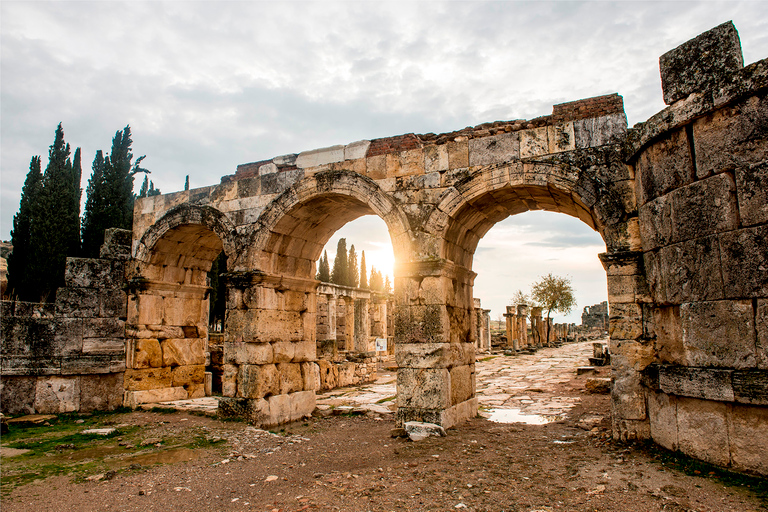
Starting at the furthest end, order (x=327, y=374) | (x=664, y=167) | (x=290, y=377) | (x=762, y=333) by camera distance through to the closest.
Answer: (x=327, y=374), (x=290, y=377), (x=664, y=167), (x=762, y=333)

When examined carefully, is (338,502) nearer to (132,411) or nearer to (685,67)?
(685,67)

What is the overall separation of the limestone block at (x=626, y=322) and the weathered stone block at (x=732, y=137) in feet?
5.11

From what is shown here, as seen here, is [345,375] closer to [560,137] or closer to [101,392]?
[101,392]

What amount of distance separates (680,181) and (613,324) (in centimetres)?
163

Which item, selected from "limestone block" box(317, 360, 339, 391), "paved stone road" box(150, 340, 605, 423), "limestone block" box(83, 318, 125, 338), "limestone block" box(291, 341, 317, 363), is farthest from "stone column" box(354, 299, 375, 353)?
"limestone block" box(83, 318, 125, 338)

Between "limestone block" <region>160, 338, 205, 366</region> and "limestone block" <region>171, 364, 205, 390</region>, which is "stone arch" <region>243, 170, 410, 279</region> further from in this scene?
"limestone block" <region>171, 364, 205, 390</region>

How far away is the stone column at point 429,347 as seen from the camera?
236 inches

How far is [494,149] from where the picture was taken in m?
6.29

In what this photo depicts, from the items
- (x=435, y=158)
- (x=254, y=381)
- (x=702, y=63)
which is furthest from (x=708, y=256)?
(x=254, y=381)

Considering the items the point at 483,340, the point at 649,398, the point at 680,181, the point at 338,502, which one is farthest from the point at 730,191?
the point at 483,340

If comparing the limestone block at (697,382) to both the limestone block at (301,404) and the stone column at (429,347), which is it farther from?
the limestone block at (301,404)

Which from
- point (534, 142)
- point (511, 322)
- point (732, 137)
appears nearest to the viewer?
point (732, 137)

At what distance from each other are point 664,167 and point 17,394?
32.3 ft

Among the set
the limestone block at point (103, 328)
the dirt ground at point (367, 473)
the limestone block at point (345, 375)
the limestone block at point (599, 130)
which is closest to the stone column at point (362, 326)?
the limestone block at point (345, 375)
